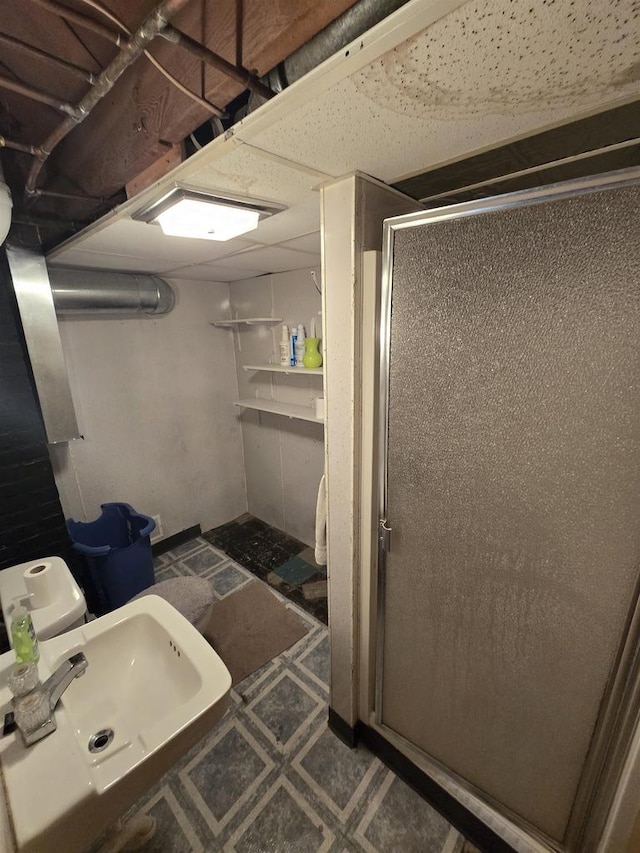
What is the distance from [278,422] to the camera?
282 cm

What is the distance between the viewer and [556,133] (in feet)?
2.55

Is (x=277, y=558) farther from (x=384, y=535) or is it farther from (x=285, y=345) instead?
(x=384, y=535)

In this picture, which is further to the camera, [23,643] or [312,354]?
[312,354]

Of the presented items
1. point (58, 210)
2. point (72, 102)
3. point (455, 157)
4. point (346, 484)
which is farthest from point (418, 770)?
point (58, 210)

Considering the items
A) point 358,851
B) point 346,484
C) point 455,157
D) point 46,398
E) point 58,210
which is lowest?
point 358,851

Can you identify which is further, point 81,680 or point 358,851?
point 358,851

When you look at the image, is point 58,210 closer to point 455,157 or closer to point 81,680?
point 455,157

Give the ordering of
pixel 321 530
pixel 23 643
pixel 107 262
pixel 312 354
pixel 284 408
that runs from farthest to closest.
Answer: pixel 284 408
pixel 312 354
pixel 107 262
pixel 321 530
pixel 23 643

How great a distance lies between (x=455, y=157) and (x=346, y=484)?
38.6 inches

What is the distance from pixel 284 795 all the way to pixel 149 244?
93.2 inches

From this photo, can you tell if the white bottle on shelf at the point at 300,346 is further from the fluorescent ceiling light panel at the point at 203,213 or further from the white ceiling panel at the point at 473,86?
the white ceiling panel at the point at 473,86

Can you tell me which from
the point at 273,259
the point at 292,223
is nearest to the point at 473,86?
the point at 292,223

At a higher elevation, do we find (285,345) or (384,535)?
(285,345)

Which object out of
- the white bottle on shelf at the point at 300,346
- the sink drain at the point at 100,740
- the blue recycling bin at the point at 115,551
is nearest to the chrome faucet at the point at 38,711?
the sink drain at the point at 100,740
